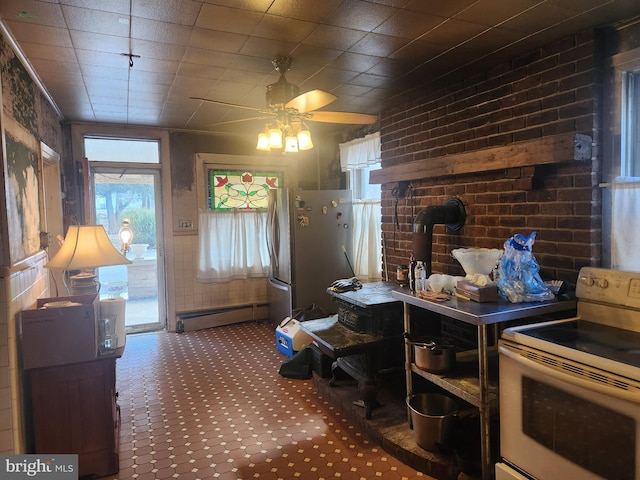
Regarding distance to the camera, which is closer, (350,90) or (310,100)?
(310,100)

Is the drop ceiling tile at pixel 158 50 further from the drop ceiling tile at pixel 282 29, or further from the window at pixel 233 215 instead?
the window at pixel 233 215

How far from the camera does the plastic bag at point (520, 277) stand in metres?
2.06

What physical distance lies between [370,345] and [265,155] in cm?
331

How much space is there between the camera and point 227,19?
80.7 inches

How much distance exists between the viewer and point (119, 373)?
12.0 ft

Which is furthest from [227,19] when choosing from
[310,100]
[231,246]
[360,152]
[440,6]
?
[231,246]

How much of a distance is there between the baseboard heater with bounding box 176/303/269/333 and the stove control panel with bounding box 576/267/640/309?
390 cm

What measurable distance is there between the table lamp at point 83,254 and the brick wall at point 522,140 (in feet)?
7.82

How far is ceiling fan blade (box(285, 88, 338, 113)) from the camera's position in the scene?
2.39 metres

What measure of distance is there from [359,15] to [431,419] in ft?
7.02

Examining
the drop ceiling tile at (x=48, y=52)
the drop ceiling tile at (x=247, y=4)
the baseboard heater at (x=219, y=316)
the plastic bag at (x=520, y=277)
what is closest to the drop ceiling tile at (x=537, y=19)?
the plastic bag at (x=520, y=277)

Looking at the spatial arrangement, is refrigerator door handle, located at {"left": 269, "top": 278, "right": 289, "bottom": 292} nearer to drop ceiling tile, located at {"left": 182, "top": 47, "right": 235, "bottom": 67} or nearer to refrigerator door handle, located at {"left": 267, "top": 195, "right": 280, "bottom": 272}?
refrigerator door handle, located at {"left": 267, "top": 195, "right": 280, "bottom": 272}

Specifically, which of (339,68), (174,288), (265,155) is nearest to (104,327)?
(339,68)

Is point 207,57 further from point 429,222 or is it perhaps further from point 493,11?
point 429,222
